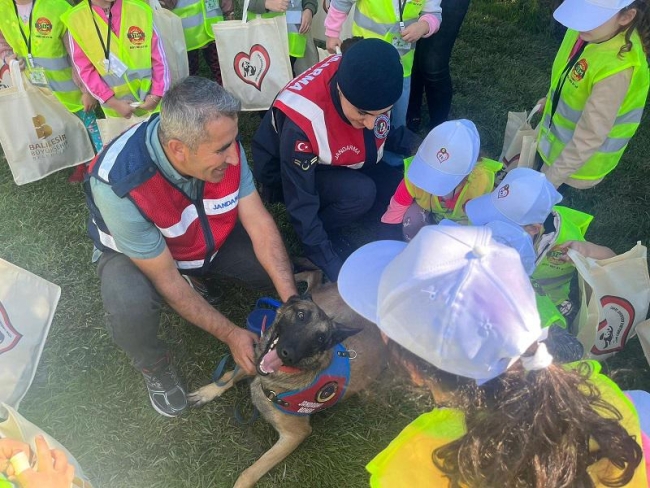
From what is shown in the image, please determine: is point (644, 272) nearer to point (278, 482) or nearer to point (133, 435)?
point (278, 482)

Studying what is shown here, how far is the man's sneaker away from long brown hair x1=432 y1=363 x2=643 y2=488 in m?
2.05

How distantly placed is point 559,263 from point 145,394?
2.56 meters

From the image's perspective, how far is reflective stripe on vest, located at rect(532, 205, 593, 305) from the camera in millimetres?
2824

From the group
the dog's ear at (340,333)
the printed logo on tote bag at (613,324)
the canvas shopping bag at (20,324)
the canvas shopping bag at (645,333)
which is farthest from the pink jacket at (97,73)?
the canvas shopping bag at (645,333)

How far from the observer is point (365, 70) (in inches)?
107

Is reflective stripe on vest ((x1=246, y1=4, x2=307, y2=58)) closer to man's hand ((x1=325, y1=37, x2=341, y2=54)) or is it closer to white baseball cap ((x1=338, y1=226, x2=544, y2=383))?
man's hand ((x1=325, y1=37, x2=341, y2=54))

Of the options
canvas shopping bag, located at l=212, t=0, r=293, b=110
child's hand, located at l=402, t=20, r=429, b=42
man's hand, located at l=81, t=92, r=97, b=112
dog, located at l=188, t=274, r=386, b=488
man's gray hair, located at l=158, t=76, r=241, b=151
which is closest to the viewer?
man's gray hair, located at l=158, t=76, r=241, b=151

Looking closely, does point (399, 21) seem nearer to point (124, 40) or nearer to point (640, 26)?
point (640, 26)

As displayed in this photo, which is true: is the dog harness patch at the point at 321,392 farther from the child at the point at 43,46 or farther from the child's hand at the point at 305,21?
the child at the point at 43,46

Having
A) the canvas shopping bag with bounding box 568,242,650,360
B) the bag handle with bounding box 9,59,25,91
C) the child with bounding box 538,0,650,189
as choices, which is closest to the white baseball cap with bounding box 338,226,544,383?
the canvas shopping bag with bounding box 568,242,650,360

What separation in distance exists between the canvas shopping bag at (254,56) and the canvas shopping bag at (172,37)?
0.92 feet

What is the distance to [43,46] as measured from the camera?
3.86 m

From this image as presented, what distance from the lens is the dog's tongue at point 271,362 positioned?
2.59 meters

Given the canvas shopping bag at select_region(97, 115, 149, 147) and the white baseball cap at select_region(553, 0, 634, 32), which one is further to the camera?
the canvas shopping bag at select_region(97, 115, 149, 147)
